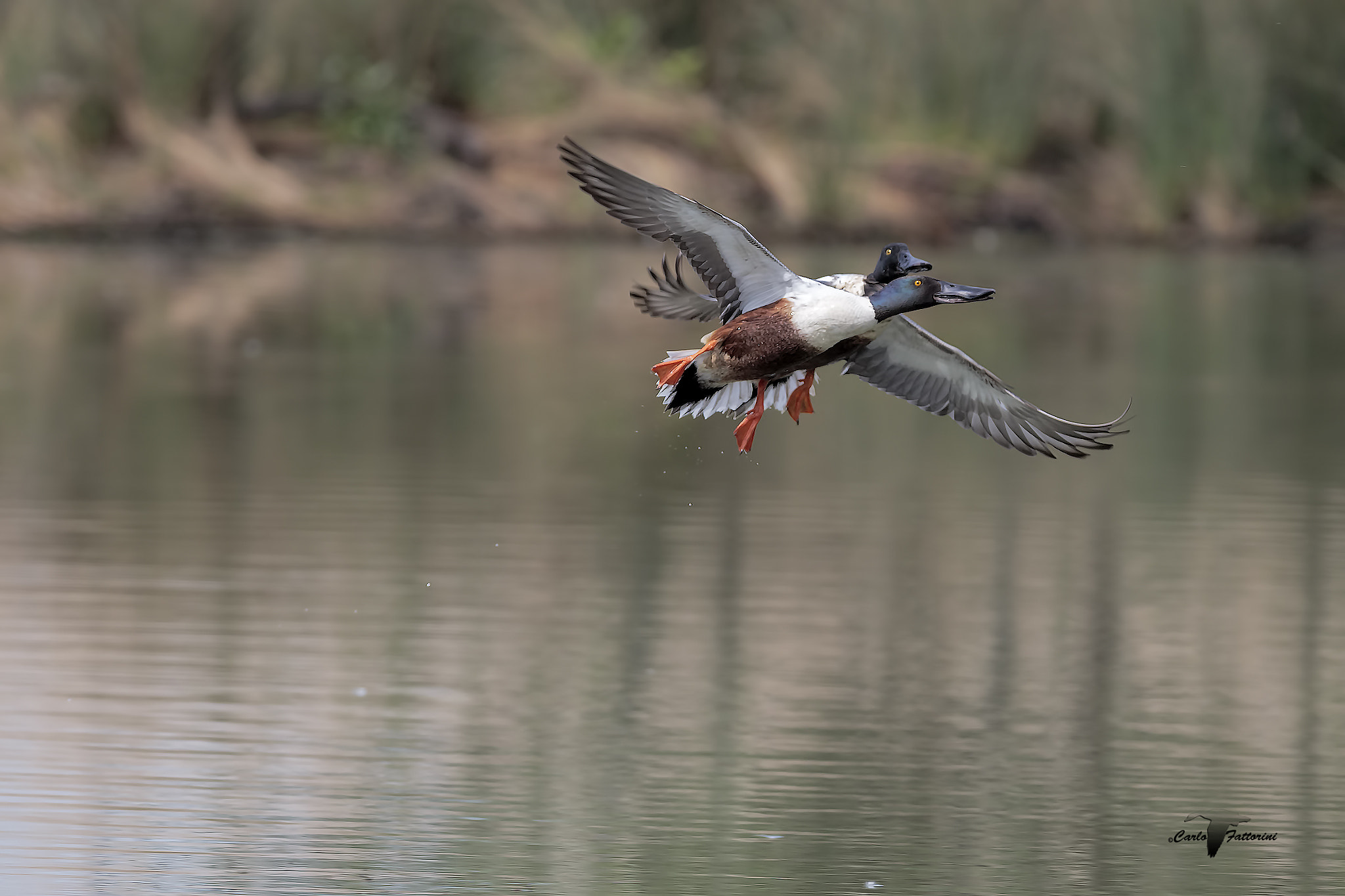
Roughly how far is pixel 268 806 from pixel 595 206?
77.2 feet

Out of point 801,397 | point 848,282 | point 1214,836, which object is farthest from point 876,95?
point 1214,836

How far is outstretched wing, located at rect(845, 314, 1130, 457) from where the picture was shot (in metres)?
8.98

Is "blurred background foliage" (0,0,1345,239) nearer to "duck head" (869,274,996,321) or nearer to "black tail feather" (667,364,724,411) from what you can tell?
"black tail feather" (667,364,724,411)

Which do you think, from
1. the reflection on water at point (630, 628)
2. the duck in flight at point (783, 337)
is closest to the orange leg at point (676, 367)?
the duck in flight at point (783, 337)

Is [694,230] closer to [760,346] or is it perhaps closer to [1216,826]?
[760,346]

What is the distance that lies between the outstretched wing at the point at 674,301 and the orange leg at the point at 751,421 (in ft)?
1.74

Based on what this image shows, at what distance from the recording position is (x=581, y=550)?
13211 mm

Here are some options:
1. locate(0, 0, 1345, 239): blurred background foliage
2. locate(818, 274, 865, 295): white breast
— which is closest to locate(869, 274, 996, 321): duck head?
locate(818, 274, 865, 295): white breast

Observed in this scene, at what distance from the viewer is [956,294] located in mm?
8125

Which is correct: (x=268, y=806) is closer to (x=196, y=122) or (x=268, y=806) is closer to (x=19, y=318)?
(x=19, y=318)

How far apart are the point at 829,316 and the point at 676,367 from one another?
71 centimetres

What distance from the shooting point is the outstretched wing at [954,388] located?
29.5 feet

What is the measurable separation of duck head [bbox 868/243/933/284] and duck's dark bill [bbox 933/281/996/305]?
0.37ft

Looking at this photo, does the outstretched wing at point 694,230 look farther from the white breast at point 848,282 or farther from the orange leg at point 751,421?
the orange leg at point 751,421
